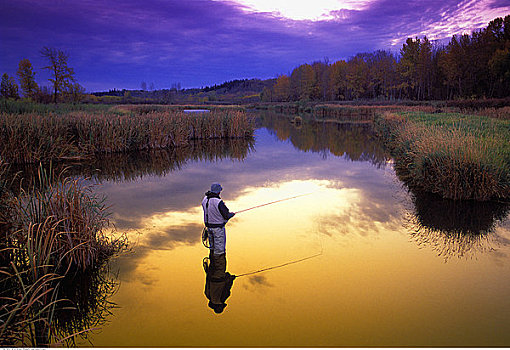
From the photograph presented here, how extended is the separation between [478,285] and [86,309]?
18.0 ft

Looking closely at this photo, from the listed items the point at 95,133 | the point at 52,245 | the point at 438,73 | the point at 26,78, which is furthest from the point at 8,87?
the point at 438,73

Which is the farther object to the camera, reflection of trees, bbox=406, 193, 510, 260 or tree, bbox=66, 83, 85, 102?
tree, bbox=66, 83, 85, 102

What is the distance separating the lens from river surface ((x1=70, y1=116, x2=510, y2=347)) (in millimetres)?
3850

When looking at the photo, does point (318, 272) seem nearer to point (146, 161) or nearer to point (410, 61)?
point (146, 161)

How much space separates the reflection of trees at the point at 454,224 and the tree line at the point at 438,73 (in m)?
47.8

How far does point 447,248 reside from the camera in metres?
6.10

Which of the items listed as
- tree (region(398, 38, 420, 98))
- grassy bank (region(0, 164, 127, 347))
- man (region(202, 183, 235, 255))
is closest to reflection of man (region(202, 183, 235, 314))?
man (region(202, 183, 235, 255))

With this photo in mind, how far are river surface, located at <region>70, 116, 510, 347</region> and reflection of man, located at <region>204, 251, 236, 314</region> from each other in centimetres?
10

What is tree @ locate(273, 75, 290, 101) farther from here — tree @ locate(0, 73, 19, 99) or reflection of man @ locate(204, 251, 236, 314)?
reflection of man @ locate(204, 251, 236, 314)

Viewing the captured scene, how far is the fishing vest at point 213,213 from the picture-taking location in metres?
4.91

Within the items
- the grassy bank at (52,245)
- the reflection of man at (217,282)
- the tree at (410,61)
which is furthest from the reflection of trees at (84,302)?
the tree at (410,61)

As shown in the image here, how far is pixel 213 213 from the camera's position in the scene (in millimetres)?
4949

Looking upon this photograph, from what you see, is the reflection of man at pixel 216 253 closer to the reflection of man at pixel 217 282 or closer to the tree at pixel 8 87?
the reflection of man at pixel 217 282

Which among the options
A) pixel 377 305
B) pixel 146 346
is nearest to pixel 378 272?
pixel 377 305
